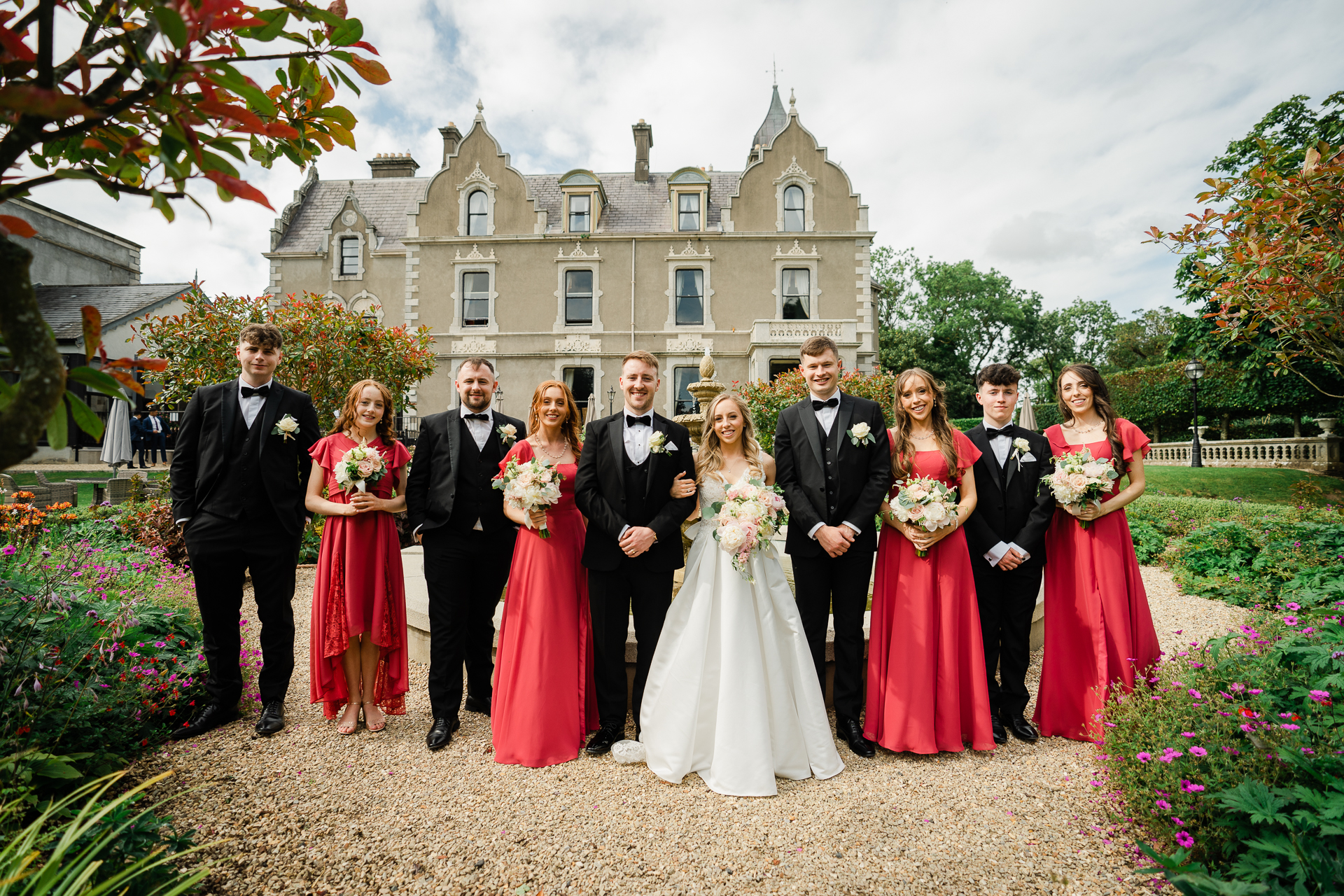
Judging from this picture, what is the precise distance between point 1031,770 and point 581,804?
2.53 meters

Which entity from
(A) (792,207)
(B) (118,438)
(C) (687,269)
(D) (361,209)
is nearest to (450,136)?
(D) (361,209)

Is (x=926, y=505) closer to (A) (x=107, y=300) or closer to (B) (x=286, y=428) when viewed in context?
(B) (x=286, y=428)

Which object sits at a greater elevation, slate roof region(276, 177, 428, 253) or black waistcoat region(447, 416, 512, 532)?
slate roof region(276, 177, 428, 253)

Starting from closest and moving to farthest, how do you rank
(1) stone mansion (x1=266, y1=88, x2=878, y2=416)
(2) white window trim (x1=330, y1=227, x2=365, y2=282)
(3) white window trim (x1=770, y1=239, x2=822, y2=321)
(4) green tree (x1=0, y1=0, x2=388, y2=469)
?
(4) green tree (x1=0, y1=0, x2=388, y2=469)
(3) white window trim (x1=770, y1=239, x2=822, y2=321)
(1) stone mansion (x1=266, y1=88, x2=878, y2=416)
(2) white window trim (x1=330, y1=227, x2=365, y2=282)

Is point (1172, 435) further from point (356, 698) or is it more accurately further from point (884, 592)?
point (356, 698)

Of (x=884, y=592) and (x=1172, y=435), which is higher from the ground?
(x=1172, y=435)

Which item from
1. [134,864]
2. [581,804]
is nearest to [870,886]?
[581,804]

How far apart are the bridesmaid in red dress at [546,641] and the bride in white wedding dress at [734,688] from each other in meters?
0.46

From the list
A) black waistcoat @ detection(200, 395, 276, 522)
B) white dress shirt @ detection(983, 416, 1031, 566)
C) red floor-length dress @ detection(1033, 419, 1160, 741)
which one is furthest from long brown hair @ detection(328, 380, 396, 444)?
red floor-length dress @ detection(1033, 419, 1160, 741)

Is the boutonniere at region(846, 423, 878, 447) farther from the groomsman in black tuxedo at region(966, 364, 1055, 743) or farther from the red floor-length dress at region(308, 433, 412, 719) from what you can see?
the red floor-length dress at region(308, 433, 412, 719)

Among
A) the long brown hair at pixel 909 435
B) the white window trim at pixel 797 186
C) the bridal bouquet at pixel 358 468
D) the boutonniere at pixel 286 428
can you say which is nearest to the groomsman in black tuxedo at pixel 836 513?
the long brown hair at pixel 909 435

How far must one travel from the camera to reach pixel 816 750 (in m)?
3.54

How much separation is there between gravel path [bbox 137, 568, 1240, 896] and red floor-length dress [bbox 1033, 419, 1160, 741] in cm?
24

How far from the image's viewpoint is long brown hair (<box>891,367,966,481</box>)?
3.92 meters
